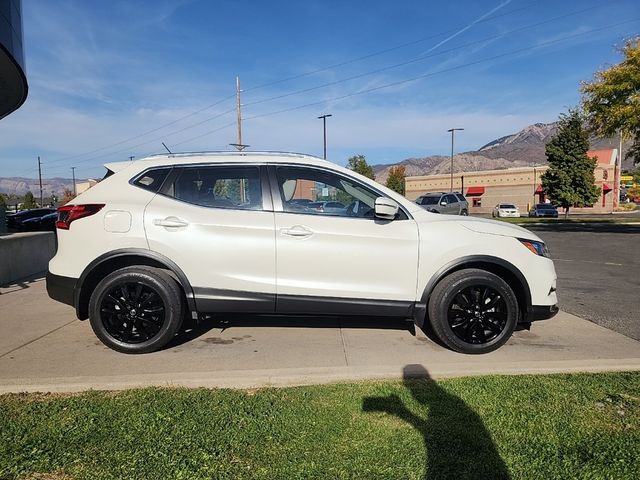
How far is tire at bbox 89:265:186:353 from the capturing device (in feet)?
13.9

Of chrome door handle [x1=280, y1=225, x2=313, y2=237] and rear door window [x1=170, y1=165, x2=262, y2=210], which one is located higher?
rear door window [x1=170, y1=165, x2=262, y2=210]

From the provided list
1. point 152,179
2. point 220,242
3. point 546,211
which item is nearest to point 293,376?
point 220,242

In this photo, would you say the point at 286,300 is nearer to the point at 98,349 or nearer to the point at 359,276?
the point at 359,276

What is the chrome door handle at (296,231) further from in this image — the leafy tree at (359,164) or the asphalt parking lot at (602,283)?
the leafy tree at (359,164)

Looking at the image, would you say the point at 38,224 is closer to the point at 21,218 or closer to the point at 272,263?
the point at 21,218

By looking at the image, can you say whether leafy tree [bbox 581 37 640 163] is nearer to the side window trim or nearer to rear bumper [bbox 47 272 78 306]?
the side window trim

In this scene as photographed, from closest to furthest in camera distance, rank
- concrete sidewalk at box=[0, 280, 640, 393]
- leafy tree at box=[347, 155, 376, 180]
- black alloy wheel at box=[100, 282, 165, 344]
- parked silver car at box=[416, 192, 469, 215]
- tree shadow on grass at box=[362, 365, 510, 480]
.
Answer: tree shadow on grass at box=[362, 365, 510, 480] → concrete sidewalk at box=[0, 280, 640, 393] → black alloy wheel at box=[100, 282, 165, 344] → parked silver car at box=[416, 192, 469, 215] → leafy tree at box=[347, 155, 376, 180]

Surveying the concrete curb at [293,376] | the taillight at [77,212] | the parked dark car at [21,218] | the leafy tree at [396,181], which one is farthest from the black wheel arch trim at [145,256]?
the leafy tree at [396,181]

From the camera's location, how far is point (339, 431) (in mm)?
2861

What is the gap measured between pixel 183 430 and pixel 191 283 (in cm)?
168

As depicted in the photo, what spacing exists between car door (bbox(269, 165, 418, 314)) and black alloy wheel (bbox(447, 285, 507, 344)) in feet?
1.49

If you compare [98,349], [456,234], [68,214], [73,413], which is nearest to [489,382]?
[456,234]

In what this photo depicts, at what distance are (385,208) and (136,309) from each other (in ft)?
8.16

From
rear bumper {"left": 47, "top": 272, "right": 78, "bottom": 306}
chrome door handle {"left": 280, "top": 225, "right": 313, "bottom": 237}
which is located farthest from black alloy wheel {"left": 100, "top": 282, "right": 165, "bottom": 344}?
chrome door handle {"left": 280, "top": 225, "right": 313, "bottom": 237}
